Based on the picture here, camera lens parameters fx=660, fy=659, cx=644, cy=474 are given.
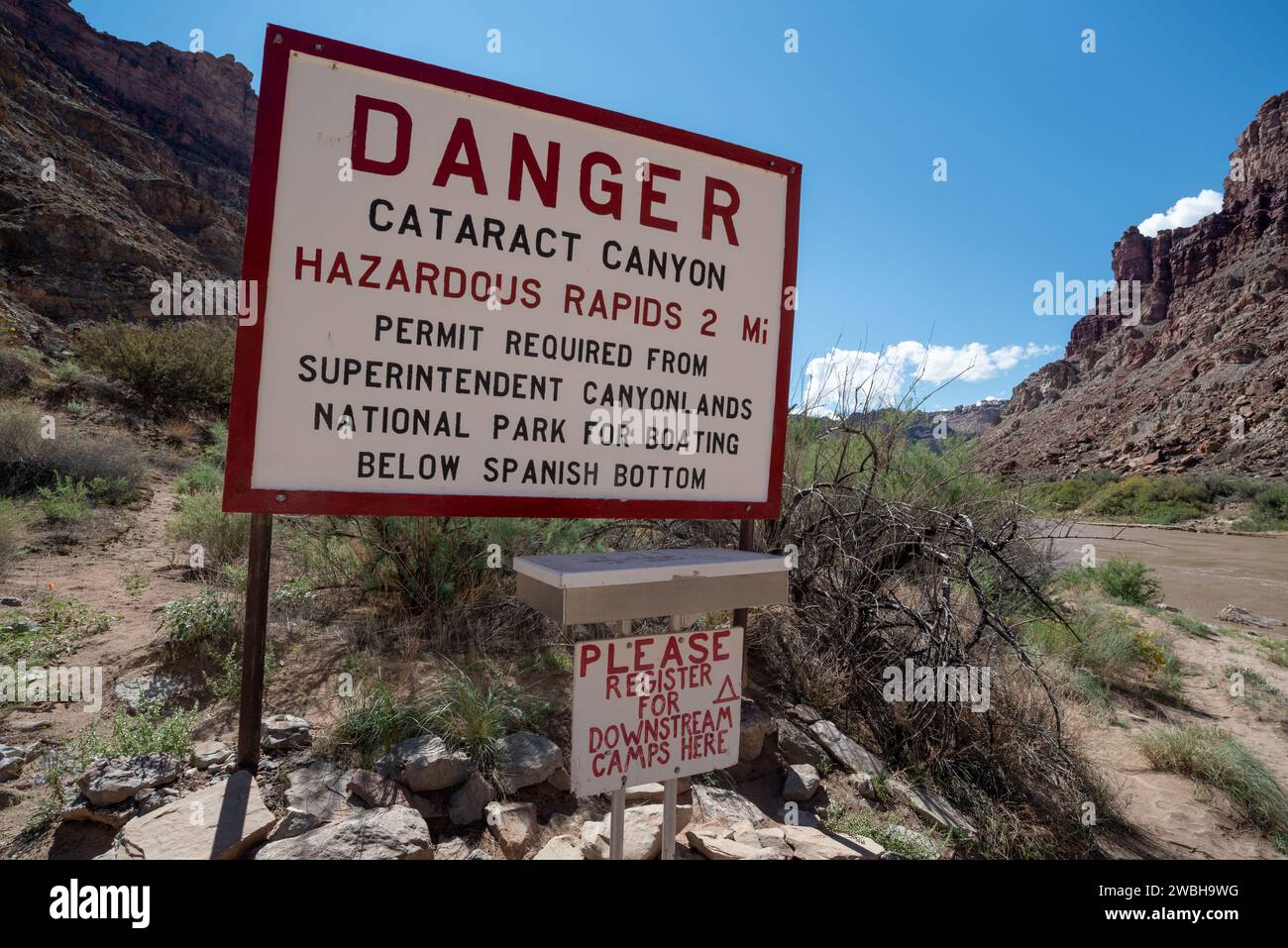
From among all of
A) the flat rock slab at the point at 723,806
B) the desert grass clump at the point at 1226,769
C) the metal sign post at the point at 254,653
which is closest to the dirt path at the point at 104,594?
the metal sign post at the point at 254,653

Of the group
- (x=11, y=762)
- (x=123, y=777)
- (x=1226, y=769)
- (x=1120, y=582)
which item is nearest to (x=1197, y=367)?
(x=1120, y=582)

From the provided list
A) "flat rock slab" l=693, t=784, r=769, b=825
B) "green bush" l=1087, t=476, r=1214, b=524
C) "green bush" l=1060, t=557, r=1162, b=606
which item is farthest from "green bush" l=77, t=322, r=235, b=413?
"green bush" l=1087, t=476, r=1214, b=524

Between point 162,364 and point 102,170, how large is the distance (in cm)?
2380

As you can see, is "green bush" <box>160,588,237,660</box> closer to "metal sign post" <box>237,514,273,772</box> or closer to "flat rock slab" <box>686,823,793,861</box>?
"metal sign post" <box>237,514,273,772</box>

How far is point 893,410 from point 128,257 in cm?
2782

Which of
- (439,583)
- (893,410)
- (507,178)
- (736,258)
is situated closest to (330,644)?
(439,583)

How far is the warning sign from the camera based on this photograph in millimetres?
2045

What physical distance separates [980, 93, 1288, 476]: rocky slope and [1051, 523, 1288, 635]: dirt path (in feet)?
10.3

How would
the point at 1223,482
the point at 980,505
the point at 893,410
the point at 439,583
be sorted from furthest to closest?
the point at 1223,482 → the point at 980,505 → the point at 893,410 → the point at 439,583

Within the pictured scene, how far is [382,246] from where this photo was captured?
239 cm

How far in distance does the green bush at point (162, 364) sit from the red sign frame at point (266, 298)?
13027mm

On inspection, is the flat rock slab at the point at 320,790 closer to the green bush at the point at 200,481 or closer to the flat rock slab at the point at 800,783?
the flat rock slab at the point at 800,783

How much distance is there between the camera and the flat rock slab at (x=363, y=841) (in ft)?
7.09
